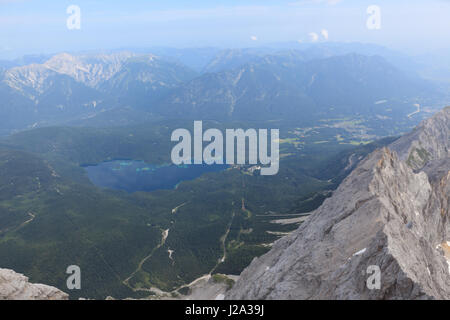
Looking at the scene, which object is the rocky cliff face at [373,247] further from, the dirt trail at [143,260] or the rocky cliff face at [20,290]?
the dirt trail at [143,260]

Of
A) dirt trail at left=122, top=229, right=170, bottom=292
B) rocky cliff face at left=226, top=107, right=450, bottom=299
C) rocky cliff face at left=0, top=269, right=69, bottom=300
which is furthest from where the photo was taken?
dirt trail at left=122, top=229, right=170, bottom=292

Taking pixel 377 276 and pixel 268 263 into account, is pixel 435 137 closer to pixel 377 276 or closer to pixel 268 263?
pixel 268 263

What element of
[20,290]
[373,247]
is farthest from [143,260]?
[373,247]

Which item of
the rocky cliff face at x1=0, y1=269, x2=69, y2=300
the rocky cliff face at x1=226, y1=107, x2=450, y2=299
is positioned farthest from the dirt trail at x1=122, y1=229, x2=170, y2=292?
the rocky cliff face at x1=226, y1=107, x2=450, y2=299

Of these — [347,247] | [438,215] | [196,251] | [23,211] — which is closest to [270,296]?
[347,247]

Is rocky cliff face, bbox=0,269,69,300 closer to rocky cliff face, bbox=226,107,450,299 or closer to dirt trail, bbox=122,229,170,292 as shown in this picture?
rocky cliff face, bbox=226,107,450,299
